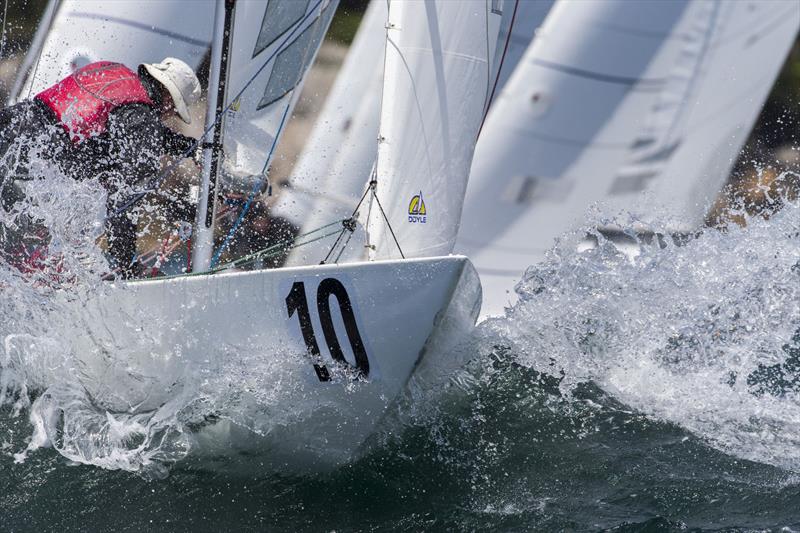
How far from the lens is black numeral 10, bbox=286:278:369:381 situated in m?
2.85

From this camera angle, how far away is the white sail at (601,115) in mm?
3908

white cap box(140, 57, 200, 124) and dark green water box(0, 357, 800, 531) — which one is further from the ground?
white cap box(140, 57, 200, 124)

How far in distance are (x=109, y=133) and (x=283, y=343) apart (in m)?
0.95

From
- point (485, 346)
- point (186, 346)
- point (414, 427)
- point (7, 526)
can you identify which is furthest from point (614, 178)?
point (7, 526)

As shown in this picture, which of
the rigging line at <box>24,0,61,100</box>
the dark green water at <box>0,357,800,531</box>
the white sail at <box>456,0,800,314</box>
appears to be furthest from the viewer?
the rigging line at <box>24,0,61,100</box>

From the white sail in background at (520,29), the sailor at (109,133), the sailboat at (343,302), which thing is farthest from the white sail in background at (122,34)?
the white sail in background at (520,29)

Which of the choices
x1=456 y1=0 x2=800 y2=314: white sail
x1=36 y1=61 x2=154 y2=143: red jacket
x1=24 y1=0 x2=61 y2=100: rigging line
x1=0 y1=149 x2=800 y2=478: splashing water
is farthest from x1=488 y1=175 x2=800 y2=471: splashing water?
x1=24 y1=0 x2=61 y2=100: rigging line

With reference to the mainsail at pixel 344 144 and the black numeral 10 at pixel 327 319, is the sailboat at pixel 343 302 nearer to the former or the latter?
the black numeral 10 at pixel 327 319

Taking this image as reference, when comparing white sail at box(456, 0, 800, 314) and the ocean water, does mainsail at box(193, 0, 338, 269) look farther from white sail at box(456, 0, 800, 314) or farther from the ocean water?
white sail at box(456, 0, 800, 314)

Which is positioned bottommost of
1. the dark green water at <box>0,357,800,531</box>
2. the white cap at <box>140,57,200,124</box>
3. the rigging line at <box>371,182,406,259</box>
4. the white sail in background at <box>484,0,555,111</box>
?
the dark green water at <box>0,357,800,531</box>

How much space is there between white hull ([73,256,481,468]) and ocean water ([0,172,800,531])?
48 mm

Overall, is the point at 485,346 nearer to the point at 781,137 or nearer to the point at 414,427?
the point at 414,427

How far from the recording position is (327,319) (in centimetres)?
287

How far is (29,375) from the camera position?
321 cm
